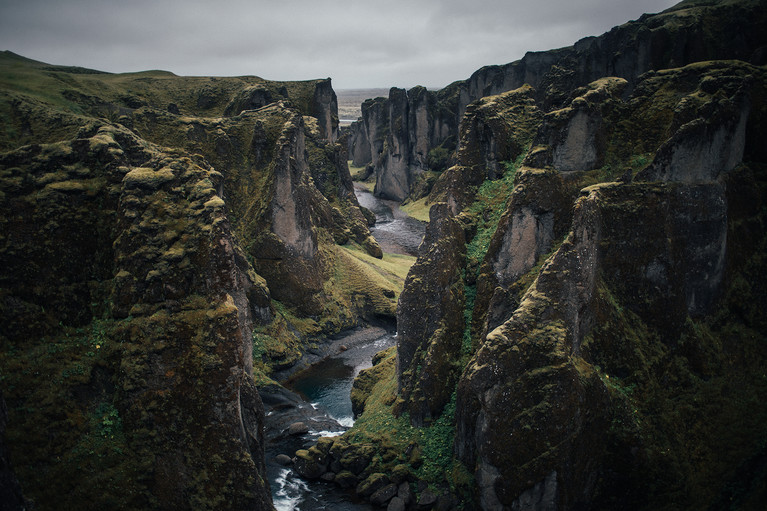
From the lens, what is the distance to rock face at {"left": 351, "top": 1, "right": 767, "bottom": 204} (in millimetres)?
42875

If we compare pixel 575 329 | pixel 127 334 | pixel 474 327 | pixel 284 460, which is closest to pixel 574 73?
pixel 474 327

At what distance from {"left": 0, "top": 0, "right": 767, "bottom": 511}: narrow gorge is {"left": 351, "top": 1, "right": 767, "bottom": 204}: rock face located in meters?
5.11

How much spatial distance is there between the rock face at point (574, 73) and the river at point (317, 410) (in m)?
24.1

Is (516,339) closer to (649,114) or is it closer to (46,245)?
(649,114)

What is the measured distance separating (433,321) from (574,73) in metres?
31.4

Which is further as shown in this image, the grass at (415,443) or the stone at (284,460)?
the stone at (284,460)

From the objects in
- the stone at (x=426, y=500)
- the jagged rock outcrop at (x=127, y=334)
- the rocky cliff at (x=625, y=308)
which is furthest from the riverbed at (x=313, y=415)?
the rocky cliff at (x=625, y=308)

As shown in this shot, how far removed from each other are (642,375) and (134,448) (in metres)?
22.9

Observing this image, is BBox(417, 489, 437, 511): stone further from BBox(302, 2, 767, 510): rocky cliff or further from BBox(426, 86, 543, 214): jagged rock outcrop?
BBox(426, 86, 543, 214): jagged rock outcrop

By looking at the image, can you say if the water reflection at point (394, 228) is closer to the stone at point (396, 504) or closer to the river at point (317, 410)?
the river at point (317, 410)

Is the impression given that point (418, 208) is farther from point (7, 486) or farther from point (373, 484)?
point (7, 486)

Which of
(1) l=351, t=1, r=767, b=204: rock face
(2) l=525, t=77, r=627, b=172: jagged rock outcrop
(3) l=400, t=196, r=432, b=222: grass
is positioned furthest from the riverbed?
(3) l=400, t=196, r=432, b=222: grass

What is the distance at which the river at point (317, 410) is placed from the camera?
28.9m

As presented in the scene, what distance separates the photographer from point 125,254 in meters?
23.4
